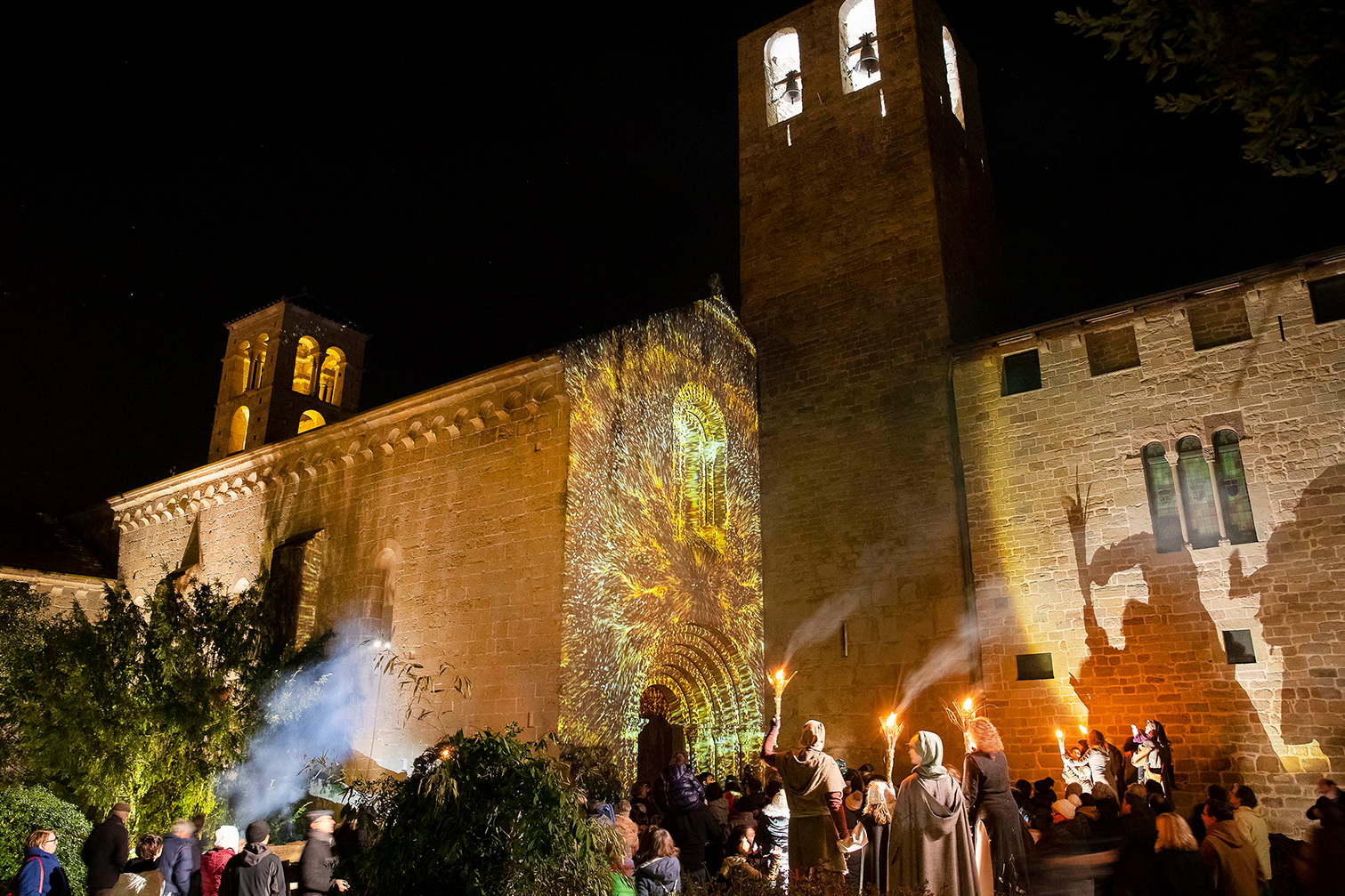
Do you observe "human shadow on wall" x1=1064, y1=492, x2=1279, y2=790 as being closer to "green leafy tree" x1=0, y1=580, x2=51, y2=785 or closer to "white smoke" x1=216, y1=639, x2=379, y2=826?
"white smoke" x1=216, y1=639, x2=379, y2=826

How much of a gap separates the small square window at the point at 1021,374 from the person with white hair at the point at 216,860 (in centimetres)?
1210

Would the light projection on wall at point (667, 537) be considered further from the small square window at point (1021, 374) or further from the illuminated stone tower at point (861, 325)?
the small square window at point (1021, 374)

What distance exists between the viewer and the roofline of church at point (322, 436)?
43.8 feet

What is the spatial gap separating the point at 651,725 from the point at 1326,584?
30.5 feet

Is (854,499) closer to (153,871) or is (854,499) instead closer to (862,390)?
(862,390)

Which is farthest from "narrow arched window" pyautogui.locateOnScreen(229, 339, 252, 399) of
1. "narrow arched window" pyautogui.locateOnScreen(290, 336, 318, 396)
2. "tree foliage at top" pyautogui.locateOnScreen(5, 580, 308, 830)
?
"tree foliage at top" pyautogui.locateOnScreen(5, 580, 308, 830)

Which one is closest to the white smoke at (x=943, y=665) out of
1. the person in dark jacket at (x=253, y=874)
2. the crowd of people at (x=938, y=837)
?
the crowd of people at (x=938, y=837)

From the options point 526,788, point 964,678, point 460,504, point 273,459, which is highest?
point 273,459

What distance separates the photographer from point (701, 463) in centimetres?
1576

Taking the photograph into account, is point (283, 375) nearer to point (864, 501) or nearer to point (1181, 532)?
point (864, 501)

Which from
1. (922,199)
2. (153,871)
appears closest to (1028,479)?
(922,199)

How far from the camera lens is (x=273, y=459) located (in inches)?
664

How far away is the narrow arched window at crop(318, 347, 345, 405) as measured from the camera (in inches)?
1266

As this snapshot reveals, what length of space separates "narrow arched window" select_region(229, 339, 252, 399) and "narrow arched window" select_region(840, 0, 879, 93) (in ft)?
76.0
